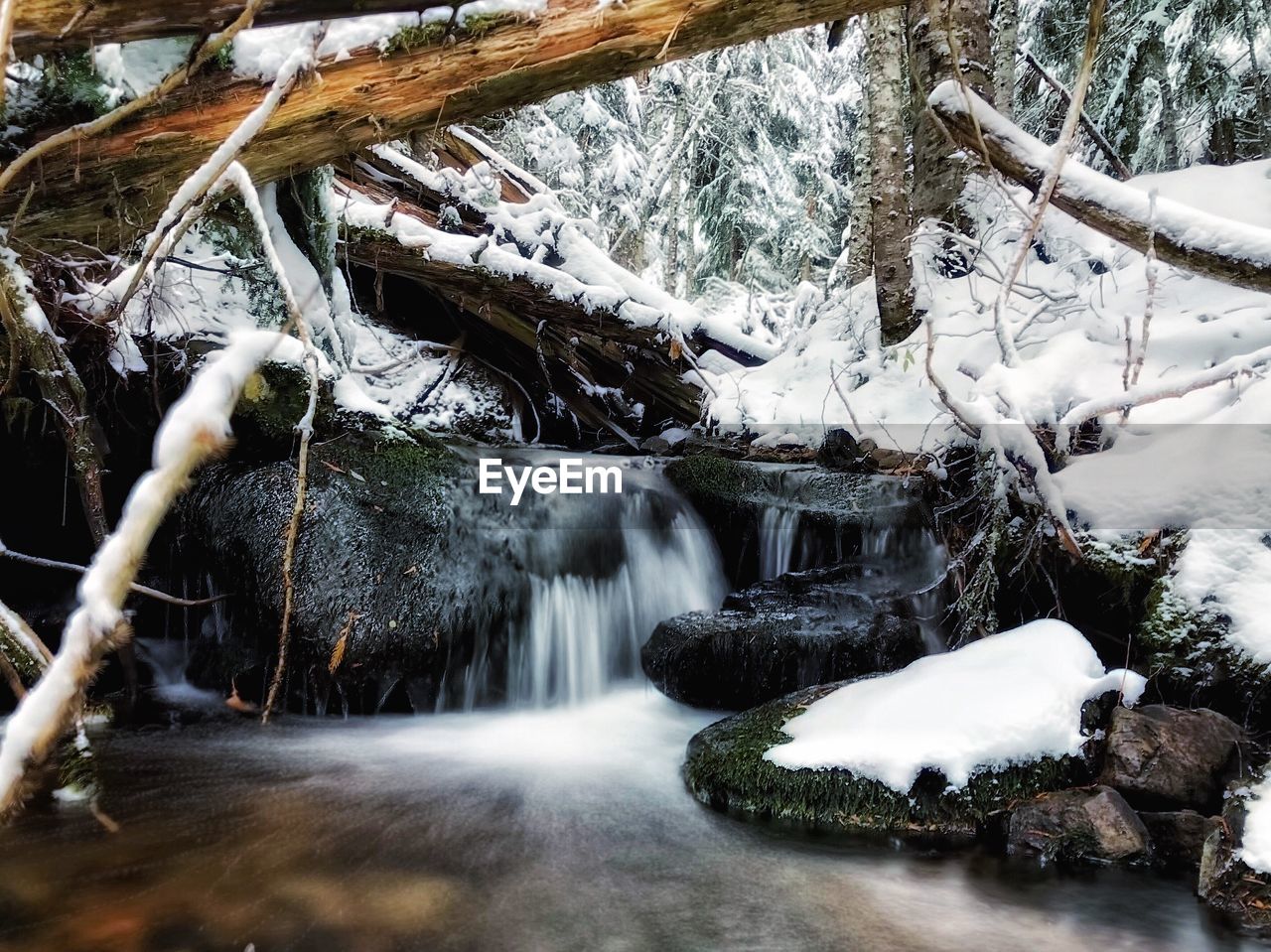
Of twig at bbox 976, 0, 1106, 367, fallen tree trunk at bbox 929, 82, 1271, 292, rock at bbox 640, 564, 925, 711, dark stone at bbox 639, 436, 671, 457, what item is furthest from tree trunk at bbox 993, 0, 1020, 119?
rock at bbox 640, 564, 925, 711

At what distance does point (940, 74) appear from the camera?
18.6 feet

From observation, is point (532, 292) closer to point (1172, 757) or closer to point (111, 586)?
point (1172, 757)

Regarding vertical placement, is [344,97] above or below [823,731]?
above

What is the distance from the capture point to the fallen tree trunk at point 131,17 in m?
2.42

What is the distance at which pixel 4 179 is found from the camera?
7.50 feet

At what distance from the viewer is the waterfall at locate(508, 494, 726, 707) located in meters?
5.09

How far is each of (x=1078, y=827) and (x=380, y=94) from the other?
12.5 ft

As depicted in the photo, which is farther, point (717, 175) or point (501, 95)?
point (717, 175)

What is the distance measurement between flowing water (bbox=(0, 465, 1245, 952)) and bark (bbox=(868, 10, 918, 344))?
3.63 metres

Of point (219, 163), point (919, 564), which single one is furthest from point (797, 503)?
point (219, 163)

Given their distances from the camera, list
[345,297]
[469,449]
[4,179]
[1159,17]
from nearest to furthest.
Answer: [4,179] < [345,297] < [469,449] < [1159,17]

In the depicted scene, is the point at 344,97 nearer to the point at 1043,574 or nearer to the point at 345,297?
the point at 345,297

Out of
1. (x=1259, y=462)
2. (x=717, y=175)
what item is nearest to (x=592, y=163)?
(x=717, y=175)

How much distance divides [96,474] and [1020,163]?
14.9ft
